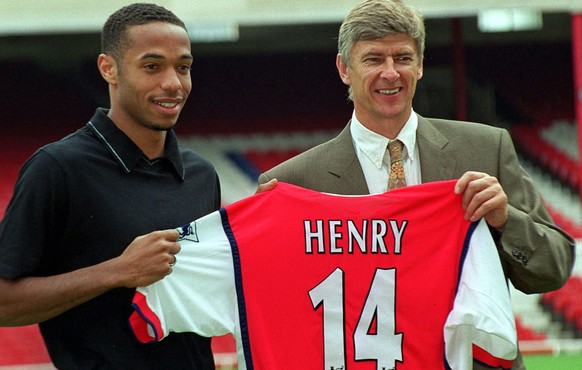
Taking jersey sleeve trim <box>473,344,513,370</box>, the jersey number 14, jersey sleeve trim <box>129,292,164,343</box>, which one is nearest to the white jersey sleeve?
jersey sleeve trim <box>473,344,513,370</box>

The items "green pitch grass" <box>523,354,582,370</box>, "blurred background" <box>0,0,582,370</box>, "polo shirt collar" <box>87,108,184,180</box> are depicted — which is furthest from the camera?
"blurred background" <box>0,0,582,370</box>

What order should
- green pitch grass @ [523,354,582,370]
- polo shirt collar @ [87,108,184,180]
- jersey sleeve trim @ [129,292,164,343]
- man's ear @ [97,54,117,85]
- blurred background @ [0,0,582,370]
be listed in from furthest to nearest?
blurred background @ [0,0,582,370] → green pitch grass @ [523,354,582,370] → man's ear @ [97,54,117,85] → polo shirt collar @ [87,108,184,180] → jersey sleeve trim @ [129,292,164,343]

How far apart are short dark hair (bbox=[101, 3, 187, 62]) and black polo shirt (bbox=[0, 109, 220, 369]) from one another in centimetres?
24

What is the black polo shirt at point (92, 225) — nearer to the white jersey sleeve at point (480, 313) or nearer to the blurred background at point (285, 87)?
the white jersey sleeve at point (480, 313)

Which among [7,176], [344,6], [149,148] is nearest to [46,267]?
[149,148]

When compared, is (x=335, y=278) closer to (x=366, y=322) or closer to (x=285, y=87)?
(x=366, y=322)

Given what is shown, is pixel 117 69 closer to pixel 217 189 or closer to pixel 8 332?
pixel 217 189

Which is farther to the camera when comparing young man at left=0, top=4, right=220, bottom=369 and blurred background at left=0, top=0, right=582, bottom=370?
blurred background at left=0, top=0, right=582, bottom=370

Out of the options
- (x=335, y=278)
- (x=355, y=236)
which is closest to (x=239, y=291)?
(x=335, y=278)

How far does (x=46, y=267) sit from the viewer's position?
3414mm

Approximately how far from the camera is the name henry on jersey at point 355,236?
12.0 ft

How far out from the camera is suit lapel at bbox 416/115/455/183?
12.2ft

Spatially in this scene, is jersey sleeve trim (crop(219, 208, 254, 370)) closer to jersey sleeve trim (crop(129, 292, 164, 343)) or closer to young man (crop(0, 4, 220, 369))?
young man (crop(0, 4, 220, 369))

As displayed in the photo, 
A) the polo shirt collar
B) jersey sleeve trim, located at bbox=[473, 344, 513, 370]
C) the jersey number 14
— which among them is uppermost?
the polo shirt collar
